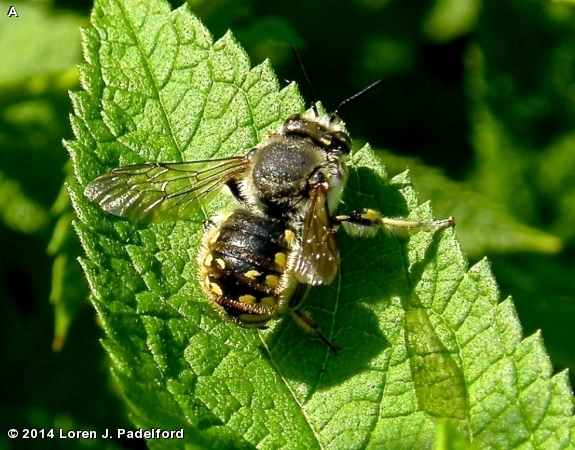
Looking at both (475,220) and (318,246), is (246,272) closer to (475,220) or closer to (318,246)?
(318,246)

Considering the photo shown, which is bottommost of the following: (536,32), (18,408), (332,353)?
(332,353)

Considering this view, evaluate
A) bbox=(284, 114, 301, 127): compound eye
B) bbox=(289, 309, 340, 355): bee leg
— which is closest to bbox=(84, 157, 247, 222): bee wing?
bbox=(284, 114, 301, 127): compound eye

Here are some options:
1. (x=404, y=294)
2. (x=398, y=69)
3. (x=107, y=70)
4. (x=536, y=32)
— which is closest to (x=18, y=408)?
(x=107, y=70)

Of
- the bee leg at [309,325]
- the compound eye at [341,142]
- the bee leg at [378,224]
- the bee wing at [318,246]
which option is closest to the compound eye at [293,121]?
the compound eye at [341,142]

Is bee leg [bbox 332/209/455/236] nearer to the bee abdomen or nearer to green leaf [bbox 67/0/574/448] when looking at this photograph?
green leaf [bbox 67/0/574/448]

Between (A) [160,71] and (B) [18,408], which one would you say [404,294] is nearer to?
(A) [160,71]

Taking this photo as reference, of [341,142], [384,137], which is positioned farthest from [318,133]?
[384,137]
